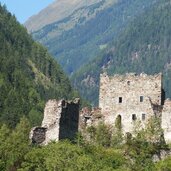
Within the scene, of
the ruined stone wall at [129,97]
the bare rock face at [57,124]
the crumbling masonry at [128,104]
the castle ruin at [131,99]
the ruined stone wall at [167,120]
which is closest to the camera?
the bare rock face at [57,124]

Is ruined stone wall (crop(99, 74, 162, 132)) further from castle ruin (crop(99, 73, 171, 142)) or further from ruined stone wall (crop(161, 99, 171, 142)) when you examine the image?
ruined stone wall (crop(161, 99, 171, 142))

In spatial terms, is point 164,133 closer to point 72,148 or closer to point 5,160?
point 72,148

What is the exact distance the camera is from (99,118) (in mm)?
106250

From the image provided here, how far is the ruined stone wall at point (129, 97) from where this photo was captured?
340 feet

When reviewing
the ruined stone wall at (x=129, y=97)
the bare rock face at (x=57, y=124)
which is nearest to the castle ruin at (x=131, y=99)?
the ruined stone wall at (x=129, y=97)

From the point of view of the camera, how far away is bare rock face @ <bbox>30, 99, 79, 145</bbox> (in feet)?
306

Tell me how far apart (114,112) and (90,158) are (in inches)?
978

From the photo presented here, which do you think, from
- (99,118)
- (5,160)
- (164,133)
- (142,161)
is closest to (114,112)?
(99,118)

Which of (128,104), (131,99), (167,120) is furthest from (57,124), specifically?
(167,120)

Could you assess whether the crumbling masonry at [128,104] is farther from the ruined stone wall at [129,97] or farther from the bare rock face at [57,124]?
the bare rock face at [57,124]

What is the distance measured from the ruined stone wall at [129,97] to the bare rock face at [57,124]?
9.59 meters

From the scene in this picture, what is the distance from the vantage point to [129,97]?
105188 millimetres

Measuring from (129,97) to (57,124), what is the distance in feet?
49.6

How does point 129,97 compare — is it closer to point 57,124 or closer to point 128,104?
point 128,104
